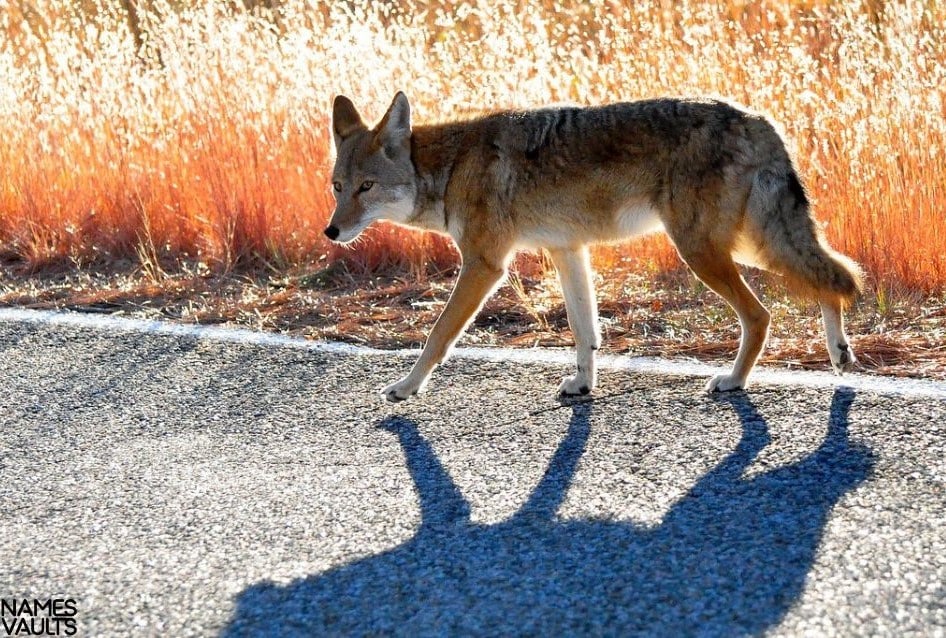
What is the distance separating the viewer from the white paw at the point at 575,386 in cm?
500

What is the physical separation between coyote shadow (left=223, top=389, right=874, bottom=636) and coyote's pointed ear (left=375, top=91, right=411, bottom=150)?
219 centimetres

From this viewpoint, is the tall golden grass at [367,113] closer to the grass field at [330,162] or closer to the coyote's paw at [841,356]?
the grass field at [330,162]

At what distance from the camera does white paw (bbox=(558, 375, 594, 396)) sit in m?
5.00

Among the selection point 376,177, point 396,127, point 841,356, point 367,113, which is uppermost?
point 396,127

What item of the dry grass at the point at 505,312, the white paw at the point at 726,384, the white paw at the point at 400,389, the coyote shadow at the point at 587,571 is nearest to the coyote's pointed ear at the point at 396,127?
the dry grass at the point at 505,312

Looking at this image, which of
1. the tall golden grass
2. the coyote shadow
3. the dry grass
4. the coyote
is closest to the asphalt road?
the coyote shadow

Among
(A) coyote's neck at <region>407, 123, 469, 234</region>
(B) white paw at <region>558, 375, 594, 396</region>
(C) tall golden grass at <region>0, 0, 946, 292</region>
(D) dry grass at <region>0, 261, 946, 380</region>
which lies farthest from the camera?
(C) tall golden grass at <region>0, 0, 946, 292</region>

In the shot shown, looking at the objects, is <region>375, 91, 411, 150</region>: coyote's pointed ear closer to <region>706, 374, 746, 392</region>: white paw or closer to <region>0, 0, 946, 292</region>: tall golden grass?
<region>0, 0, 946, 292</region>: tall golden grass

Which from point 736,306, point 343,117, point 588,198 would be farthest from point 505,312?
point 736,306

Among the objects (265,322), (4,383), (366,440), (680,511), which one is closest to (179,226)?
(265,322)

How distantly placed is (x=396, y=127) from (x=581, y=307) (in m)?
1.19

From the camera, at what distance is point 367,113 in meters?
8.37

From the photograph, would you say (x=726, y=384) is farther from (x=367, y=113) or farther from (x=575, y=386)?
(x=367, y=113)

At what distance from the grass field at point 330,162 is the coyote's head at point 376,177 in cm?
78
